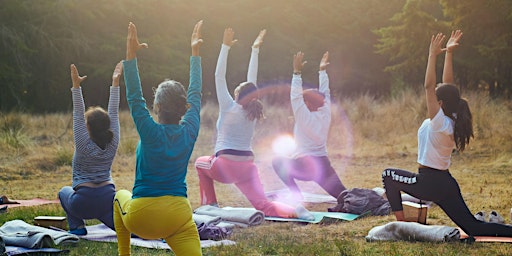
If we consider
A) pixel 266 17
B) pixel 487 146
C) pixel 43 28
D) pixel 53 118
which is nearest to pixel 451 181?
pixel 487 146

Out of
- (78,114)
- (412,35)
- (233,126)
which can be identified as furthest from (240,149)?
(412,35)

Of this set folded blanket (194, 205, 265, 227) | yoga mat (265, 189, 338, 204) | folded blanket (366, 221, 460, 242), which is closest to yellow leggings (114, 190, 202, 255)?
folded blanket (366, 221, 460, 242)

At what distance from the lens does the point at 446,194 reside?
4832 mm

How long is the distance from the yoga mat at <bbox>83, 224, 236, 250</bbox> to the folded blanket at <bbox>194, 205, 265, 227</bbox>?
2.73 ft

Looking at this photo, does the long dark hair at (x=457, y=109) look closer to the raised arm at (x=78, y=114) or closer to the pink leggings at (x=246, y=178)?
the pink leggings at (x=246, y=178)

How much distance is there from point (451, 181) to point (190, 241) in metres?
2.26

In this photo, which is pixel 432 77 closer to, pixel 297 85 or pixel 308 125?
pixel 297 85

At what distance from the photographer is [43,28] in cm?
2480

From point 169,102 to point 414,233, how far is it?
2.16m

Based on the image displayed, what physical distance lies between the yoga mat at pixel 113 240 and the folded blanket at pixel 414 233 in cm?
107

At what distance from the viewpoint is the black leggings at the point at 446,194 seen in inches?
187

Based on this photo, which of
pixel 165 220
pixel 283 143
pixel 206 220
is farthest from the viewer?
pixel 283 143

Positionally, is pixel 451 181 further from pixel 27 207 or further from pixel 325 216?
pixel 27 207

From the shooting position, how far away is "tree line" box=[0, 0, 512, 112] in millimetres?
21516
